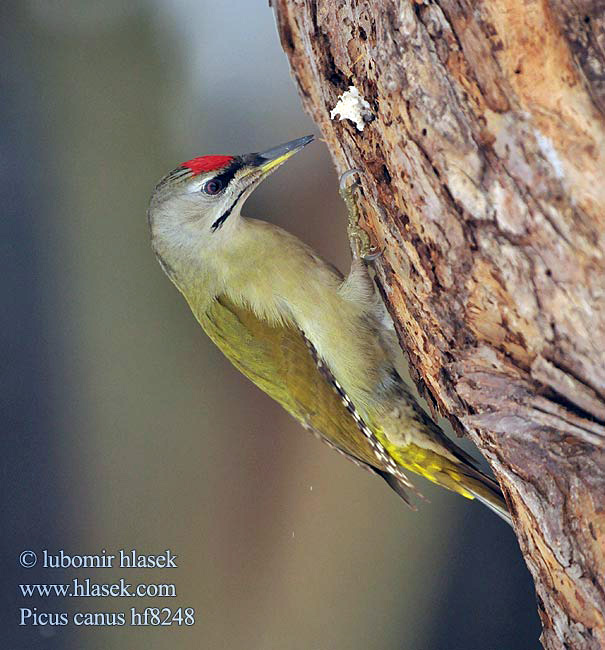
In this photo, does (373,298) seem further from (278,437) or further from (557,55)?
(557,55)

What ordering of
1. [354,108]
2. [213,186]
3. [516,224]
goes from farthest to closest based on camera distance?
[213,186] < [354,108] < [516,224]

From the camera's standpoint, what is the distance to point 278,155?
1.65 meters

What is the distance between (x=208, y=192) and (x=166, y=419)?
58 centimetres

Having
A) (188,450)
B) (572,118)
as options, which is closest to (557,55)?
(572,118)

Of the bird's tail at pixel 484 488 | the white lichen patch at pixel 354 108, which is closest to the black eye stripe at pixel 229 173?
the white lichen patch at pixel 354 108

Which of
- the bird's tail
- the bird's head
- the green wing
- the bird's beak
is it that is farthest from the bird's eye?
the bird's tail

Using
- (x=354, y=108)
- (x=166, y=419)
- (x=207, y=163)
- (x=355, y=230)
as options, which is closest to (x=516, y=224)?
(x=354, y=108)

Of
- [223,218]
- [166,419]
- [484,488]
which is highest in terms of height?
[223,218]

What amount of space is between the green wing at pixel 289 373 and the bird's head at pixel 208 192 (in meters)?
0.20

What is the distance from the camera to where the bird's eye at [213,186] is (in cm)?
168

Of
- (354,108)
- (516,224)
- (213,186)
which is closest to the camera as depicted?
(516,224)

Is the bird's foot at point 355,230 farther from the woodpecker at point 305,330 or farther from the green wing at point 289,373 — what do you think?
the green wing at point 289,373

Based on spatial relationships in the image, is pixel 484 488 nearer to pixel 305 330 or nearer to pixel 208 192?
pixel 305 330

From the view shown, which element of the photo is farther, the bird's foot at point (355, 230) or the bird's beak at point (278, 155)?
the bird's beak at point (278, 155)
